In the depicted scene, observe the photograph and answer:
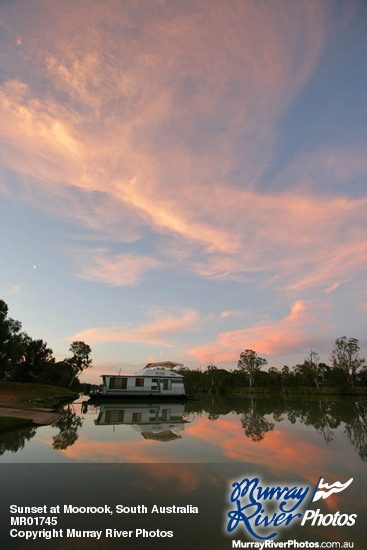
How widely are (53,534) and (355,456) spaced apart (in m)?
10.2

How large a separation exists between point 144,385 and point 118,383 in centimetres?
315

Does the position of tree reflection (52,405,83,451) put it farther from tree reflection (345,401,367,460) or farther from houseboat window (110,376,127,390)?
houseboat window (110,376,127,390)

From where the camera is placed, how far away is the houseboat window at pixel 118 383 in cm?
3250

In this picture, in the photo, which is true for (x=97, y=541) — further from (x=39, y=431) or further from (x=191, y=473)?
(x=39, y=431)

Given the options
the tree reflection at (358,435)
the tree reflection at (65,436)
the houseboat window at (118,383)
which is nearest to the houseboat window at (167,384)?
the houseboat window at (118,383)

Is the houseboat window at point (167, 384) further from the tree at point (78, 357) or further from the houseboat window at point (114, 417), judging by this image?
the tree at point (78, 357)

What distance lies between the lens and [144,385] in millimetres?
33531

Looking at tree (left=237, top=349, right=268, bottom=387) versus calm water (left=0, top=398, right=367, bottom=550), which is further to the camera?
tree (left=237, top=349, right=268, bottom=387)

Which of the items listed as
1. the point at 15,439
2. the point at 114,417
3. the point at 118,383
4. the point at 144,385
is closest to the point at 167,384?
the point at 144,385

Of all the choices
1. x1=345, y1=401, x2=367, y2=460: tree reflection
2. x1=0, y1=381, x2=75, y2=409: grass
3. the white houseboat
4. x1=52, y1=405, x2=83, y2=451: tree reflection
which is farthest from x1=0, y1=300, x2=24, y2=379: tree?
x1=345, y1=401, x2=367, y2=460: tree reflection

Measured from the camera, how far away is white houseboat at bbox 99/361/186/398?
3200 cm

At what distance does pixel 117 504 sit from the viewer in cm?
548

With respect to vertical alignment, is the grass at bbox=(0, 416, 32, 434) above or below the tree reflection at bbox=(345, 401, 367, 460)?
above

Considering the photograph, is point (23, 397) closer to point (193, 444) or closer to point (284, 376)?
point (193, 444)
